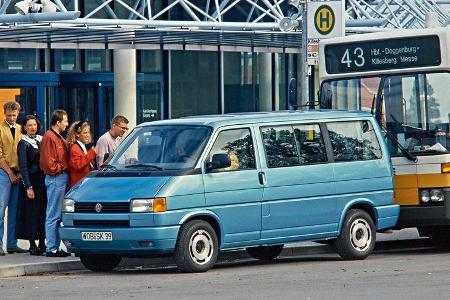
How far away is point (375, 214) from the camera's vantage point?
55.5ft

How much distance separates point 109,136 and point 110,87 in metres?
15.7

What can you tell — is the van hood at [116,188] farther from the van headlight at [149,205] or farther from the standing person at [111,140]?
the standing person at [111,140]

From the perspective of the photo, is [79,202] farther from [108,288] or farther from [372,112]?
[372,112]

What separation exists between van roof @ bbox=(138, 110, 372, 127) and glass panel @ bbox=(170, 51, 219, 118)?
66.5ft

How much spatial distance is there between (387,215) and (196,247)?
285 centimetres

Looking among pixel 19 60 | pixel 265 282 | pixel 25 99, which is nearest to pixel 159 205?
pixel 265 282

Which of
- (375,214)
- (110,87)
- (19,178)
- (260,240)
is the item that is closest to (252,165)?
(260,240)

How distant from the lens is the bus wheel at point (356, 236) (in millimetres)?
16625

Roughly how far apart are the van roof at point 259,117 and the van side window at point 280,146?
12cm

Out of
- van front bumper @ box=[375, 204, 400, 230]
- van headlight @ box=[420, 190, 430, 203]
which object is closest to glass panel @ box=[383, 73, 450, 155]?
van headlight @ box=[420, 190, 430, 203]

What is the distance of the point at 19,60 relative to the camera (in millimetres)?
33531

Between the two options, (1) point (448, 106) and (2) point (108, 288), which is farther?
(1) point (448, 106)

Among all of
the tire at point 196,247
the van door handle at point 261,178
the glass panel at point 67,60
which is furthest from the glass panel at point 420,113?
the glass panel at point 67,60

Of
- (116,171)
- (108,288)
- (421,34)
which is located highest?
(421,34)
